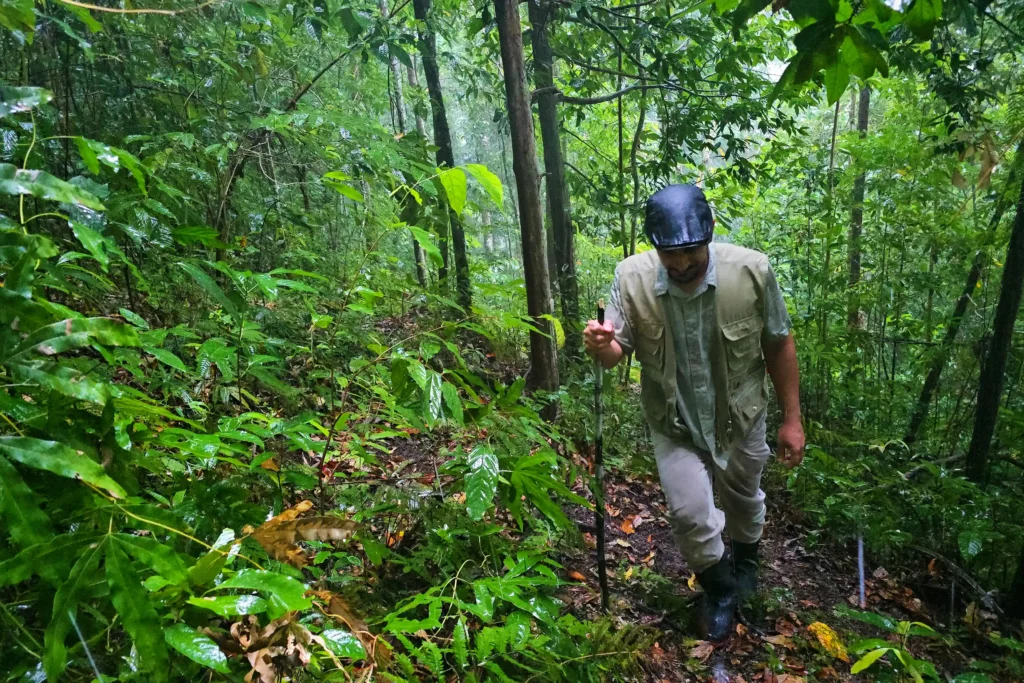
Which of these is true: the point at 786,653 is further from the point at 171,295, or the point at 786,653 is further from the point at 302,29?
the point at 302,29

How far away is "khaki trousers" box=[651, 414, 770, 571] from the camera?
9.68ft

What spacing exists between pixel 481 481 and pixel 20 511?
1075mm

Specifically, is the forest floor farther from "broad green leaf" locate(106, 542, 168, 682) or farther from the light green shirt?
"broad green leaf" locate(106, 542, 168, 682)

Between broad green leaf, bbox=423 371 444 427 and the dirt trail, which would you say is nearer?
broad green leaf, bbox=423 371 444 427

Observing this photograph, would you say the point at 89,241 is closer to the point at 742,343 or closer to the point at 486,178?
the point at 486,178

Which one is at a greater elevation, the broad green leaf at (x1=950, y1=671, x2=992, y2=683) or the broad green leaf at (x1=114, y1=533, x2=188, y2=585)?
the broad green leaf at (x1=114, y1=533, x2=188, y2=585)

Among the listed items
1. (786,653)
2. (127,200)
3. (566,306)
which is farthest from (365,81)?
(786,653)

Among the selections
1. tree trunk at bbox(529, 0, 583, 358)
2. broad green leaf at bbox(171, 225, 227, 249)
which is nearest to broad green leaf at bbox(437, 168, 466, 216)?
broad green leaf at bbox(171, 225, 227, 249)

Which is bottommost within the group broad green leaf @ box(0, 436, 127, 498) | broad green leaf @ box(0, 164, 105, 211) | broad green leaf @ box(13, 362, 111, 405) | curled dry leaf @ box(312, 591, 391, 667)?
curled dry leaf @ box(312, 591, 391, 667)

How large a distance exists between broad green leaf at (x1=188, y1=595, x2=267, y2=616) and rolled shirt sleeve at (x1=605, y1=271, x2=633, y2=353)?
2.32 m

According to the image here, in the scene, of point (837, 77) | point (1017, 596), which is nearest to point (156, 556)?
point (837, 77)

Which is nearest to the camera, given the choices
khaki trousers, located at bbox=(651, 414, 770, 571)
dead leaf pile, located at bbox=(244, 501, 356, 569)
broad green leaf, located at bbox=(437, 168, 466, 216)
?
dead leaf pile, located at bbox=(244, 501, 356, 569)

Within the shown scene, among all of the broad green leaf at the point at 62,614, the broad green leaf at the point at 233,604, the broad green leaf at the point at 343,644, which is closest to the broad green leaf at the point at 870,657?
the broad green leaf at the point at 343,644

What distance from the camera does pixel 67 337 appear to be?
106 centimetres
